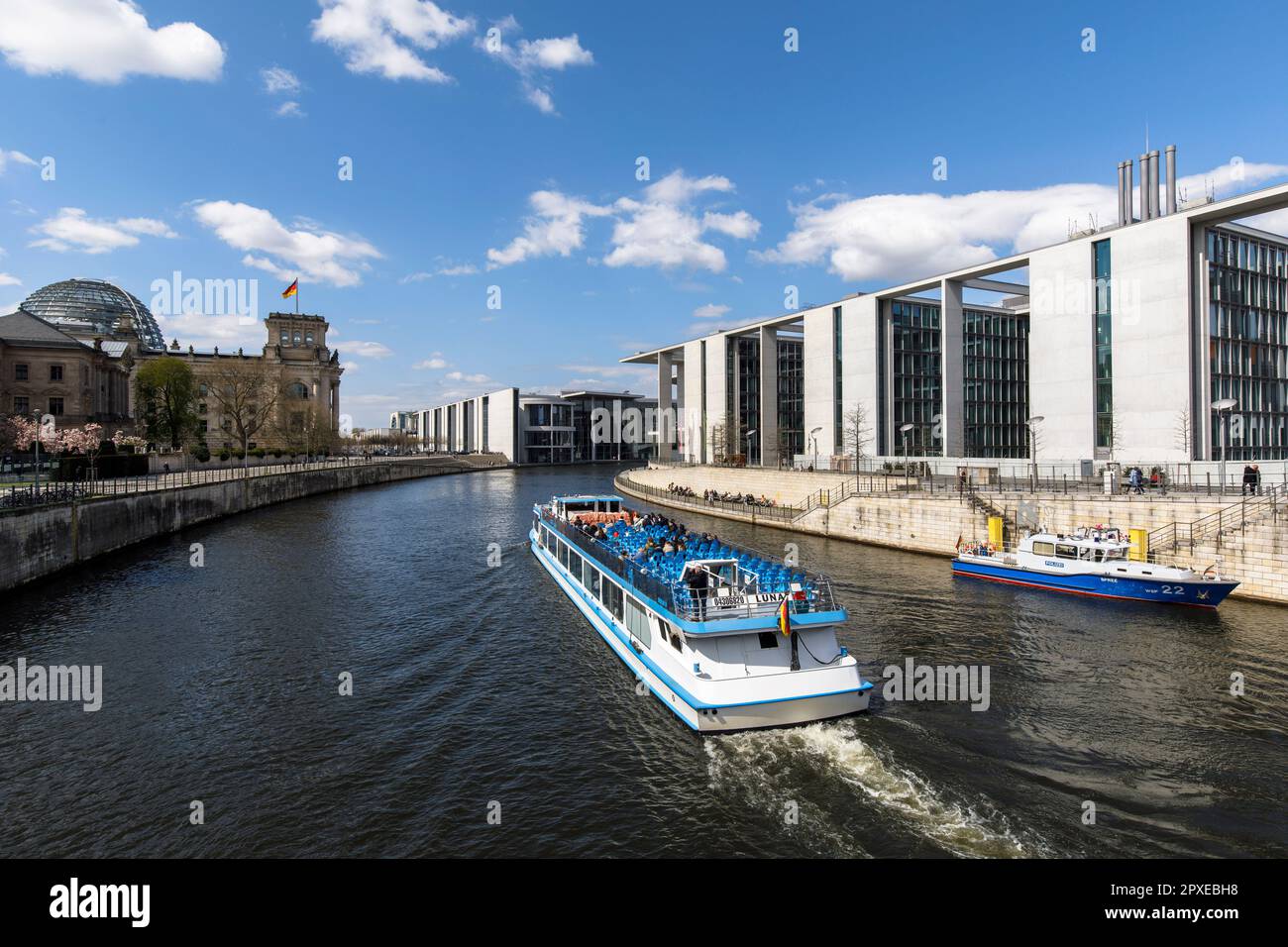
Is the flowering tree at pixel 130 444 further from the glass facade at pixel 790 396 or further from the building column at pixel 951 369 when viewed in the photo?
the building column at pixel 951 369

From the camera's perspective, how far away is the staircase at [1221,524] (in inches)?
1156

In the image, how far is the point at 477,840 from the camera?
42.1 ft

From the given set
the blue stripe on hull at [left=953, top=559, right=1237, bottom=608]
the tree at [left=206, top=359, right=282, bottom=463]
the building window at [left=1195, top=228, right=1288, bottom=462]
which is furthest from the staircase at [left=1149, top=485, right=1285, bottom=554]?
the tree at [left=206, top=359, right=282, bottom=463]

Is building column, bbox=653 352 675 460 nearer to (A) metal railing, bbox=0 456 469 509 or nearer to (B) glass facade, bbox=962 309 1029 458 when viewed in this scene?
(B) glass facade, bbox=962 309 1029 458

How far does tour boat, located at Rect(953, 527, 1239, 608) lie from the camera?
28234 mm

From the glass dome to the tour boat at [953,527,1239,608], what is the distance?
18023 centimetres

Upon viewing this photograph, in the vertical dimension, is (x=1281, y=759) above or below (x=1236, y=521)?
below

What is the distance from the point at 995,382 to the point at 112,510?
3468 inches
